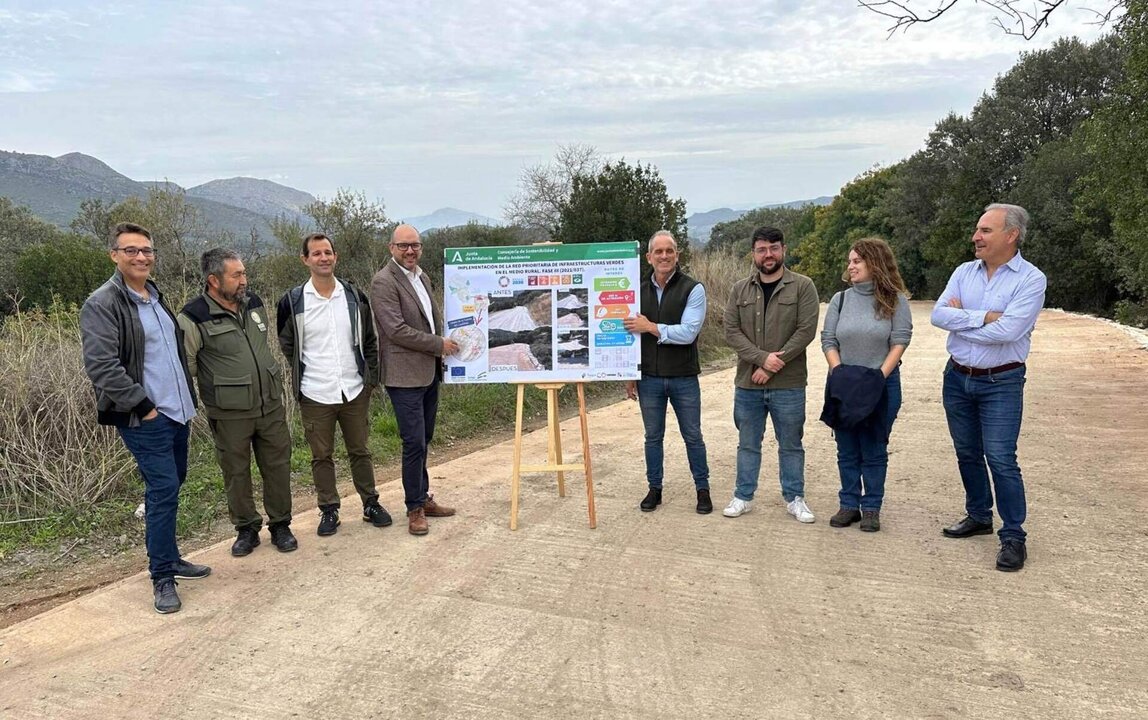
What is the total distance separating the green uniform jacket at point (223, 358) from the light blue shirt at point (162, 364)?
0.23m

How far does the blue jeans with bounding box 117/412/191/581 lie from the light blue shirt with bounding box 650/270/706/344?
9.71ft

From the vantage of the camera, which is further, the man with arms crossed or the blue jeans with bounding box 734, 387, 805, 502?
the blue jeans with bounding box 734, 387, 805, 502

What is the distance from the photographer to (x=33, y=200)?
264 feet

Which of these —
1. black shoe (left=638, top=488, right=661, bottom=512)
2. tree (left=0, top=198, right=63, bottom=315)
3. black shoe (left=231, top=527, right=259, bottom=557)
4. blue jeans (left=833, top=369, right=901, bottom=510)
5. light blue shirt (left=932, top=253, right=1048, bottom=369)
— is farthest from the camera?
tree (left=0, top=198, right=63, bottom=315)

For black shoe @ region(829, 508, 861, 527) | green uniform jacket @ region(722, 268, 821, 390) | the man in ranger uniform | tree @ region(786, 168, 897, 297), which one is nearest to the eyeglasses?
the man in ranger uniform

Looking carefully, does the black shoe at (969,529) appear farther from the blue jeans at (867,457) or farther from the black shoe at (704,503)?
the black shoe at (704,503)

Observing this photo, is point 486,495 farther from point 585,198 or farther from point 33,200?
point 33,200

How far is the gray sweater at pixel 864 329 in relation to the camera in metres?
4.50

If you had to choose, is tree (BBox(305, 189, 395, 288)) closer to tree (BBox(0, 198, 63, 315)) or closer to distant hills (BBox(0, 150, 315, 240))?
tree (BBox(0, 198, 63, 315))

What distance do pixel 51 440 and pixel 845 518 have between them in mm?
5907

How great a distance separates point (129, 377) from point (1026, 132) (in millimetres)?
35020

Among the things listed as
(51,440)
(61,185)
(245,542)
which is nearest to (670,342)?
(245,542)

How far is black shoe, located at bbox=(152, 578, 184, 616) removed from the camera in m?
3.74

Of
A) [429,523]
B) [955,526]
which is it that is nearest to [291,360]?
[429,523]
